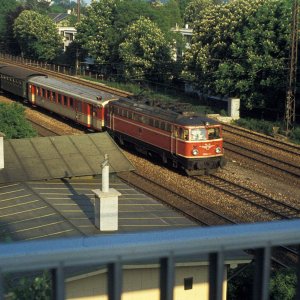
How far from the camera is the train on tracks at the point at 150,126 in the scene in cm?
1981

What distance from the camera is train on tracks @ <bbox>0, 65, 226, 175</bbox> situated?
19.8 meters

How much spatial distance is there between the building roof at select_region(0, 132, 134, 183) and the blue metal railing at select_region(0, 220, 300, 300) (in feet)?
40.1

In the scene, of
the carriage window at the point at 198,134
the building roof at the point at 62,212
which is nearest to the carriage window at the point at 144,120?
the carriage window at the point at 198,134

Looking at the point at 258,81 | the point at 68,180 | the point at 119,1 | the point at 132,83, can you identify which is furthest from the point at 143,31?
the point at 68,180

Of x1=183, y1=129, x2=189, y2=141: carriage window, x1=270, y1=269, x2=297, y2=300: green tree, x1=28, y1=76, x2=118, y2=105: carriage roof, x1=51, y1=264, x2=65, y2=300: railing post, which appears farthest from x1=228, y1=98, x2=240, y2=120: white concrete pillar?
x1=51, y1=264, x2=65, y2=300: railing post

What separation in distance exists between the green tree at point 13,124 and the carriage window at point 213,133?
280 inches

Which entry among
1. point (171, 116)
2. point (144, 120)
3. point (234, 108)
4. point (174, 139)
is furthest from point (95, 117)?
point (234, 108)

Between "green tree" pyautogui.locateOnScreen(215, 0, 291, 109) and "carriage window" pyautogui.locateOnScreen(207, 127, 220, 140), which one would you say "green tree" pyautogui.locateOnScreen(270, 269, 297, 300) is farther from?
"green tree" pyautogui.locateOnScreen(215, 0, 291, 109)

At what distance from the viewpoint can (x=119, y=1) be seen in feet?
171

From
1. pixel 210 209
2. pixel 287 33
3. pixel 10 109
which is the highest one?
pixel 287 33

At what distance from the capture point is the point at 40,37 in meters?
59.2

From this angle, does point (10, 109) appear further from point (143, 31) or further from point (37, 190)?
point (143, 31)

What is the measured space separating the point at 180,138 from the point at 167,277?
17.4 meters

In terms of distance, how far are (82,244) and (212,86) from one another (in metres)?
31.4
